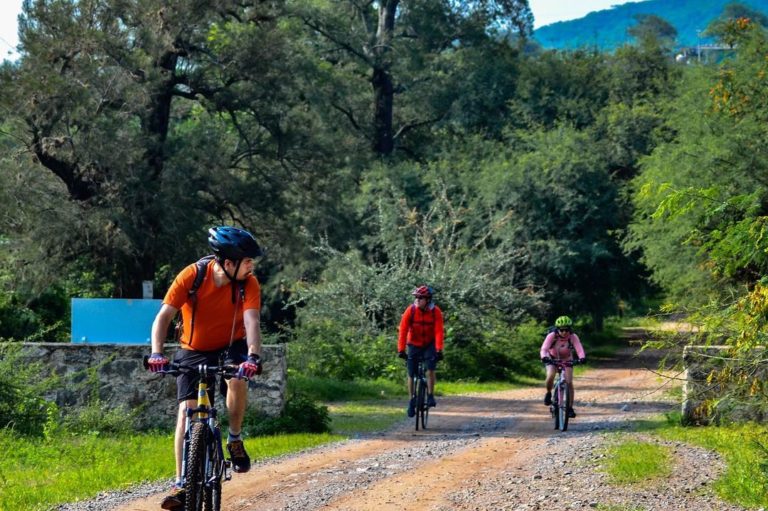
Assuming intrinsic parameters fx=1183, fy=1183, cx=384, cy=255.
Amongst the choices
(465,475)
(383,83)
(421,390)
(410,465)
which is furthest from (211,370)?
(383,83)

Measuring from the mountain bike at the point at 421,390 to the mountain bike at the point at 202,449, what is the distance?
8.70 m

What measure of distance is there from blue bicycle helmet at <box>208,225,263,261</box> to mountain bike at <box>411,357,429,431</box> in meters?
8.77

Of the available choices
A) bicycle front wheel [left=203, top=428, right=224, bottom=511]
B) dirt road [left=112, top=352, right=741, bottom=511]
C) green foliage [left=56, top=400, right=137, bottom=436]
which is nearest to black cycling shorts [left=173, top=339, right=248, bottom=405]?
bicycle front wheel [left=203, top=428, right=224, bottom=511]

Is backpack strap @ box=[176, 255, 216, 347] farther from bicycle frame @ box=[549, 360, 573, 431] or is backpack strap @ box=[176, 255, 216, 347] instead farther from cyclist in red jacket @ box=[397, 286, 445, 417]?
bicycle frame @ box=[549, 360, 573, 431]

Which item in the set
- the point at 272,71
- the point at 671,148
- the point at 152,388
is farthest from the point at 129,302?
the point at 671,148

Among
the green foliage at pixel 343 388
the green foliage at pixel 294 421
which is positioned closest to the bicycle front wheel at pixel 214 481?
the green foliage at pixel 294 421

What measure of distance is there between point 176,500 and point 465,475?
445cm

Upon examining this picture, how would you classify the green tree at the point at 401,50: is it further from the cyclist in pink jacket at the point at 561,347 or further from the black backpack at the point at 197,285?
the black backpack at the point at 197,285

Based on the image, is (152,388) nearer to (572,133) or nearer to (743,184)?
(743,184)

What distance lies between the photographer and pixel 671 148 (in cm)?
3256

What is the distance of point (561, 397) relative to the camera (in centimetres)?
1638

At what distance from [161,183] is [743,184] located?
13805 millimetres

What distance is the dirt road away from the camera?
31.6 feet

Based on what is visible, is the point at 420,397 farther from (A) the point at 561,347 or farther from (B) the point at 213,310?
(B) the point at 213,310
